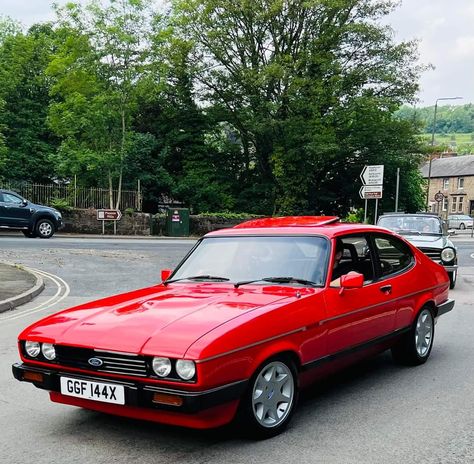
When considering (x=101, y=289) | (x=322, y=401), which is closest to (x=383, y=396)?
(x=322, y=401)

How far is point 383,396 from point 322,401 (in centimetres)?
56

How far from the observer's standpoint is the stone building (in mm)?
80438

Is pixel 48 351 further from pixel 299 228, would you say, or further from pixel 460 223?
pixel 460 223

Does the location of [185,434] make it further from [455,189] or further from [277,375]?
[455,189]

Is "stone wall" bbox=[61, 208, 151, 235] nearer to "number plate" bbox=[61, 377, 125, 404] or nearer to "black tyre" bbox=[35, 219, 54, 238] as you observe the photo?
"black tyre" bbox=[35, 219, 54, 238]

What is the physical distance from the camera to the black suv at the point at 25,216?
903 inches

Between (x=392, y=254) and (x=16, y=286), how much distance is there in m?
7.79

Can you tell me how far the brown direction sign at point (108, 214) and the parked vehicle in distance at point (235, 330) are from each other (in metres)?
24.2

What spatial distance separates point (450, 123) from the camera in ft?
567

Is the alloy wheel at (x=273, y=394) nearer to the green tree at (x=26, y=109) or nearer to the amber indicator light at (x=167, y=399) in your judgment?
the amber indicator light at (x=167, y=399)

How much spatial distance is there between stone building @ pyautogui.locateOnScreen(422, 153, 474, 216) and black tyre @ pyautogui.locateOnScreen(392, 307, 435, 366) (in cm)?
7636

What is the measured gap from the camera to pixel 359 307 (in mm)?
5012

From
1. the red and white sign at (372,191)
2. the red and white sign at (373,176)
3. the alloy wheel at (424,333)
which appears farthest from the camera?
the red and white sign at (373,176)

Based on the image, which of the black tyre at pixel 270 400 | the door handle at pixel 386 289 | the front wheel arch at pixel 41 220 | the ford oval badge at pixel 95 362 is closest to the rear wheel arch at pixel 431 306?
Answer: the door handle at pixel 386 289
